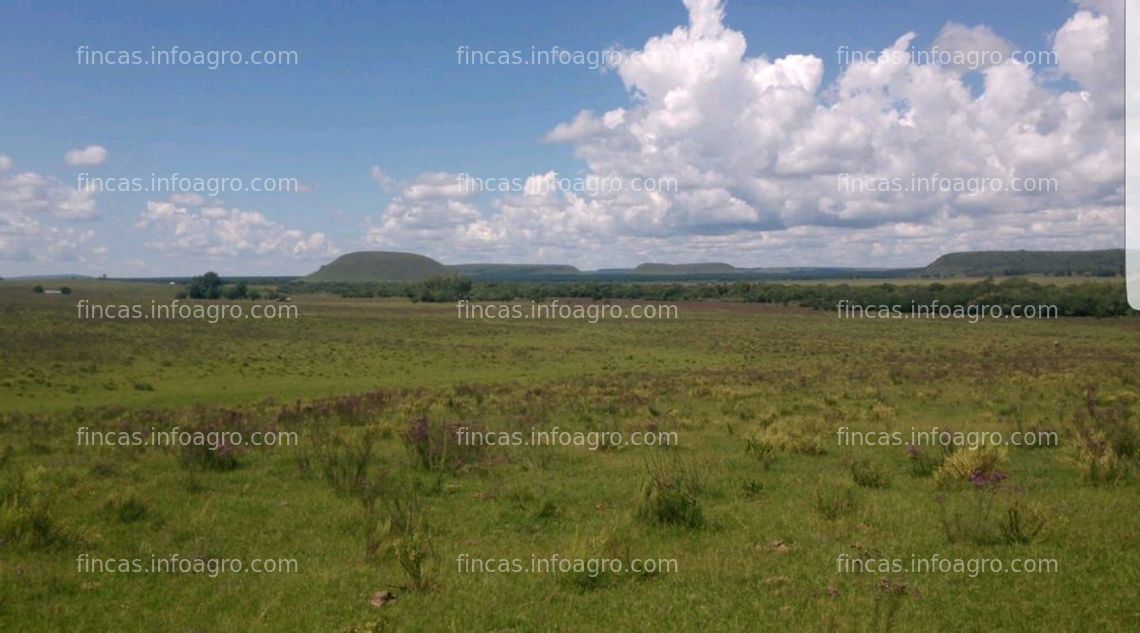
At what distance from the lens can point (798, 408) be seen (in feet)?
68.5

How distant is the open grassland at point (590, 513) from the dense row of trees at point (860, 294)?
31.2 metres

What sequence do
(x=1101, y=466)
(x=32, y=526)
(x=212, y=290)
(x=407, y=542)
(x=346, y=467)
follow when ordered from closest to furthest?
(x=407, y=542) → (x=32, y=526) → (x=1101, y=466) → (x=346, y=467) → (x=212, y=290)

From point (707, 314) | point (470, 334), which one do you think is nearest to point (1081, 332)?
point (707, 314)

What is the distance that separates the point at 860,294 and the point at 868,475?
88.5 m

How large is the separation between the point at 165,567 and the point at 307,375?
1081 inches

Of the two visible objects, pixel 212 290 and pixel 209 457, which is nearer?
pixel 209 457

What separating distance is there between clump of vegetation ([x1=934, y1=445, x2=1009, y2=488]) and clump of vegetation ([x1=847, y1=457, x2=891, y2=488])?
0.66m

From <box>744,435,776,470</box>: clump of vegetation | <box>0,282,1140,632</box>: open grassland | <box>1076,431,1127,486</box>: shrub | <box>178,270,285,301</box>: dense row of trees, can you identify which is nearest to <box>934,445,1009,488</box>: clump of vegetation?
<box>0,282,1140,632</box>: open grassland

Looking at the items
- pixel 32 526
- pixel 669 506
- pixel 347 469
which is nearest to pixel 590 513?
pixel 669 506

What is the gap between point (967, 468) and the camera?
1054cm

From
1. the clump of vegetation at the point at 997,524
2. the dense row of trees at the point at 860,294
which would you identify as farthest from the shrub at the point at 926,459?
the dense row of trees at the point at 860,294

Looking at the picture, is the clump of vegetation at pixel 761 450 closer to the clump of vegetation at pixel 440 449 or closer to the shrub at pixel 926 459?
the shrub at pixel 926 459

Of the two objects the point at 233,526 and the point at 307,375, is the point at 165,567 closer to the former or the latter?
the point at 233,526

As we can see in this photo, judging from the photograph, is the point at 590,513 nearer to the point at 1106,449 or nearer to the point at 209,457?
the point at 209,457
